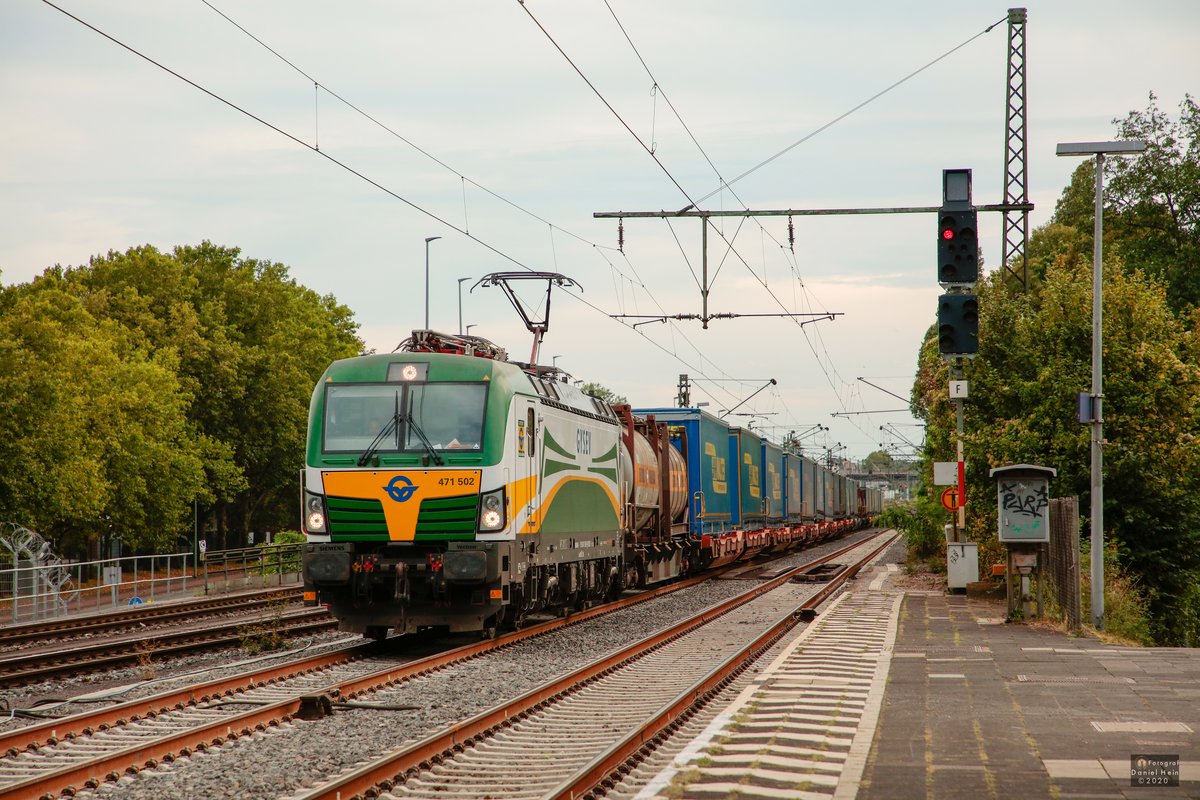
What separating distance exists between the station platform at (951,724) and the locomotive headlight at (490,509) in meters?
3.55

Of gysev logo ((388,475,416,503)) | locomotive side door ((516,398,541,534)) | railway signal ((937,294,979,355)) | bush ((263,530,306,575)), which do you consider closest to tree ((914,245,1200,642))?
railway signal ((937,294,979,355))

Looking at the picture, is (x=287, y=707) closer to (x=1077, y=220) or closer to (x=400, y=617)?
(x=400, y=617)

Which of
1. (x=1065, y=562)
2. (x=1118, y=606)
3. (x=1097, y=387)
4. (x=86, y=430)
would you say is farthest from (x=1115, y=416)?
(x=86, y=430)

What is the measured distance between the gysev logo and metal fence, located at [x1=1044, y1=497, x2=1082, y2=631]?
8583mm

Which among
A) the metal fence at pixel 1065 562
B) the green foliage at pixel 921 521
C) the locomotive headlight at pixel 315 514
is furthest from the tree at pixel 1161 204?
the locomotive headlight at pixel 315 514

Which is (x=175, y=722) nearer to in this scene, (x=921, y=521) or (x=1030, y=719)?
(x=1030, y=719)

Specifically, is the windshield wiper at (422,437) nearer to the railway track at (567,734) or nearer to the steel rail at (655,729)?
the railway track at (567,734)

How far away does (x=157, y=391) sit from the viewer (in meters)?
45.4

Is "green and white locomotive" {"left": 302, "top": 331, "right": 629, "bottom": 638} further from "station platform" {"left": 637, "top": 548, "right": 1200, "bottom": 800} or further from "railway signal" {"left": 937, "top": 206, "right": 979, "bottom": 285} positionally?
"railway signal" {"left": 937, "top": 206, "right": 979, "bottom": 285}

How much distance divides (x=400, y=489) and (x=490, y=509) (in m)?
1.06

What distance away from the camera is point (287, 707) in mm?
10828

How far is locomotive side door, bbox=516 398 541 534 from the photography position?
53.3 ft

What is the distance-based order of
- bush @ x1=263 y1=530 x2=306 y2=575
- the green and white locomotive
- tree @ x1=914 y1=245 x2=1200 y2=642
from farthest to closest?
1. bush @ x1=263 y1=530 x2=306 y2=575
2. tree @ x1=914 y1=245 x2=1200 y2=642
3. the green and white locomotive

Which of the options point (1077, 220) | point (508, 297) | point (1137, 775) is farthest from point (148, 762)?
point (1077, 220)
